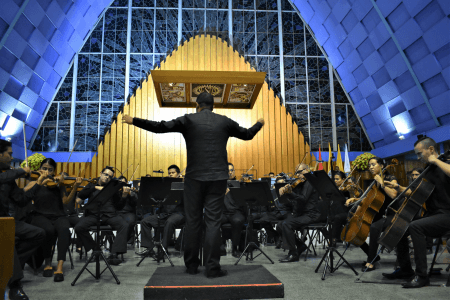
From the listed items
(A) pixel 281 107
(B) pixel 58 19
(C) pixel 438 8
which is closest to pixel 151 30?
(B) pixel 58 19

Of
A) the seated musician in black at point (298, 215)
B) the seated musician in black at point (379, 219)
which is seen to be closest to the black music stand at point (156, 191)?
the seated musician in black at point (298, 215)

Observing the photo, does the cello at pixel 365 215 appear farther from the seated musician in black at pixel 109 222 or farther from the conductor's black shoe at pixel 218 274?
the seated musician in black at pixel 109 222

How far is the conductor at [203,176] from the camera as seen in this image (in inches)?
108

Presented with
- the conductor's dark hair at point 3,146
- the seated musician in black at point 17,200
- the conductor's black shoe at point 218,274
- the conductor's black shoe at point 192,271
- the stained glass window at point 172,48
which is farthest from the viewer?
the stained glass window at point 172,48

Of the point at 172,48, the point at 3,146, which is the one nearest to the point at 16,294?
the point at 3,146

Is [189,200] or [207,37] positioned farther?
[207,37]

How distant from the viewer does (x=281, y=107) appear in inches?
449

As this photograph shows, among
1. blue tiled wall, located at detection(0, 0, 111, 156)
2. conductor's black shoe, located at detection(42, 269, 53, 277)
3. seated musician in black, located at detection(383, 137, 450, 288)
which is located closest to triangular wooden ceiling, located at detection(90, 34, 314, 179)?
blue tiled wall, located at detection(0, 0, 111, 156)

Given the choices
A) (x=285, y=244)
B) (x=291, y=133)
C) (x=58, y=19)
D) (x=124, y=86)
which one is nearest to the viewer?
(x=285, y=244)

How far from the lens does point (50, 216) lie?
14.0 ft

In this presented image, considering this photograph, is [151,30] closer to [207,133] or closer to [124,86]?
[124,86]

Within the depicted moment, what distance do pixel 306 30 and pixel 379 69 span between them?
348 cm

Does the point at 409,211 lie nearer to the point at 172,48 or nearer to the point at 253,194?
the point at 253,194

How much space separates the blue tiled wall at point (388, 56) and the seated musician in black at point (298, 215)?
5.67 m
